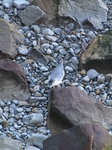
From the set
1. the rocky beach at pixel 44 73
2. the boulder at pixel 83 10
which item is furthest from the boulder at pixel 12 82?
the boulder at pixel 83 10

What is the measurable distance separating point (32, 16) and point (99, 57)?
72 centimetres

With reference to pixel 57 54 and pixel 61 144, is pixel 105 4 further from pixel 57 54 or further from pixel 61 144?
pixel 61 144

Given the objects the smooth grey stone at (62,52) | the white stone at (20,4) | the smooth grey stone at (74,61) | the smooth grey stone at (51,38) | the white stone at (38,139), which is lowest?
the white stone at (38,139)

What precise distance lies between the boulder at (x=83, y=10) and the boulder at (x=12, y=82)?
0.83m

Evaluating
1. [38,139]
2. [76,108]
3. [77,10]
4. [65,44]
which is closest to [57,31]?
[65,44]

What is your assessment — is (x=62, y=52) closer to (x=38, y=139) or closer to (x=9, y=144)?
(x=38, y=139)

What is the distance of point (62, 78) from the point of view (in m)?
2.93

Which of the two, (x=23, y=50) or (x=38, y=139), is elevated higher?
(x=23, y=50)

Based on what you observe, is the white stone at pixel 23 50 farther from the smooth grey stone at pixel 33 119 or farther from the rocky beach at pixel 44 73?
the smooth grey stone at pixel 33 119

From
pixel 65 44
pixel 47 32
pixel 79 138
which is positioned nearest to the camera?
pixel 79 138

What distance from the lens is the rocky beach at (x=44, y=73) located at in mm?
2602

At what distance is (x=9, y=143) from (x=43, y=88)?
23.9 inches

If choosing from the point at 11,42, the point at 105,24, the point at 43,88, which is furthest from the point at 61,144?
the point at 105,24

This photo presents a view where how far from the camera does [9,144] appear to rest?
239 centimetres
